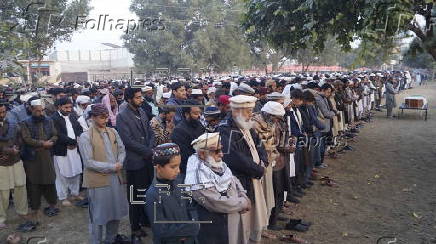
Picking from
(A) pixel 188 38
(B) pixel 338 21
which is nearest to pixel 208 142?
(B) pixel 338 21

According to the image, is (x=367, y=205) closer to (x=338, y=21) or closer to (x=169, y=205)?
(x=338, y=21)

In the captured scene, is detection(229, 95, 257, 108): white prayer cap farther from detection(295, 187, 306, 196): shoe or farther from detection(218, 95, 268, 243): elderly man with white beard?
detection(295, 187, 306, 196): shoe

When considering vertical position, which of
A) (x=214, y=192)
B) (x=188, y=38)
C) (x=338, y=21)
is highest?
(x=188, y=38)

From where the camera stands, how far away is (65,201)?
247 inches

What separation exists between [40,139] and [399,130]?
38.2 feet

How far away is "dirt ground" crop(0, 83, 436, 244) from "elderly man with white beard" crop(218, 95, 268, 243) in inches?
40.9

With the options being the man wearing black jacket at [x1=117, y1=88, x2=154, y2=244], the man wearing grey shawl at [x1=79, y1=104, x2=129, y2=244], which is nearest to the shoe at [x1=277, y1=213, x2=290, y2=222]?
the man wearing black jacket at [x1=117, y1=88, x2=154, y2=244]

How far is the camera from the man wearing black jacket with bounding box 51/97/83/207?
604cm

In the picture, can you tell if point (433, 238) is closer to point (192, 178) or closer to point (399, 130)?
point (192, 178)

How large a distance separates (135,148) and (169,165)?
1.73m

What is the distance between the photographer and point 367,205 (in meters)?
6.13

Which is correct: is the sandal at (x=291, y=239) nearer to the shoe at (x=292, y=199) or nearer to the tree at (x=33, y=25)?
the shoe at (x=292, y=199)

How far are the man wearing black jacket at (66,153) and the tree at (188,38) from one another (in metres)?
25.4

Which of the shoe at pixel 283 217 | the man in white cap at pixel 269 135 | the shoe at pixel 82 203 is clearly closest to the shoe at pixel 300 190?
the shoe at pixel 283 217
